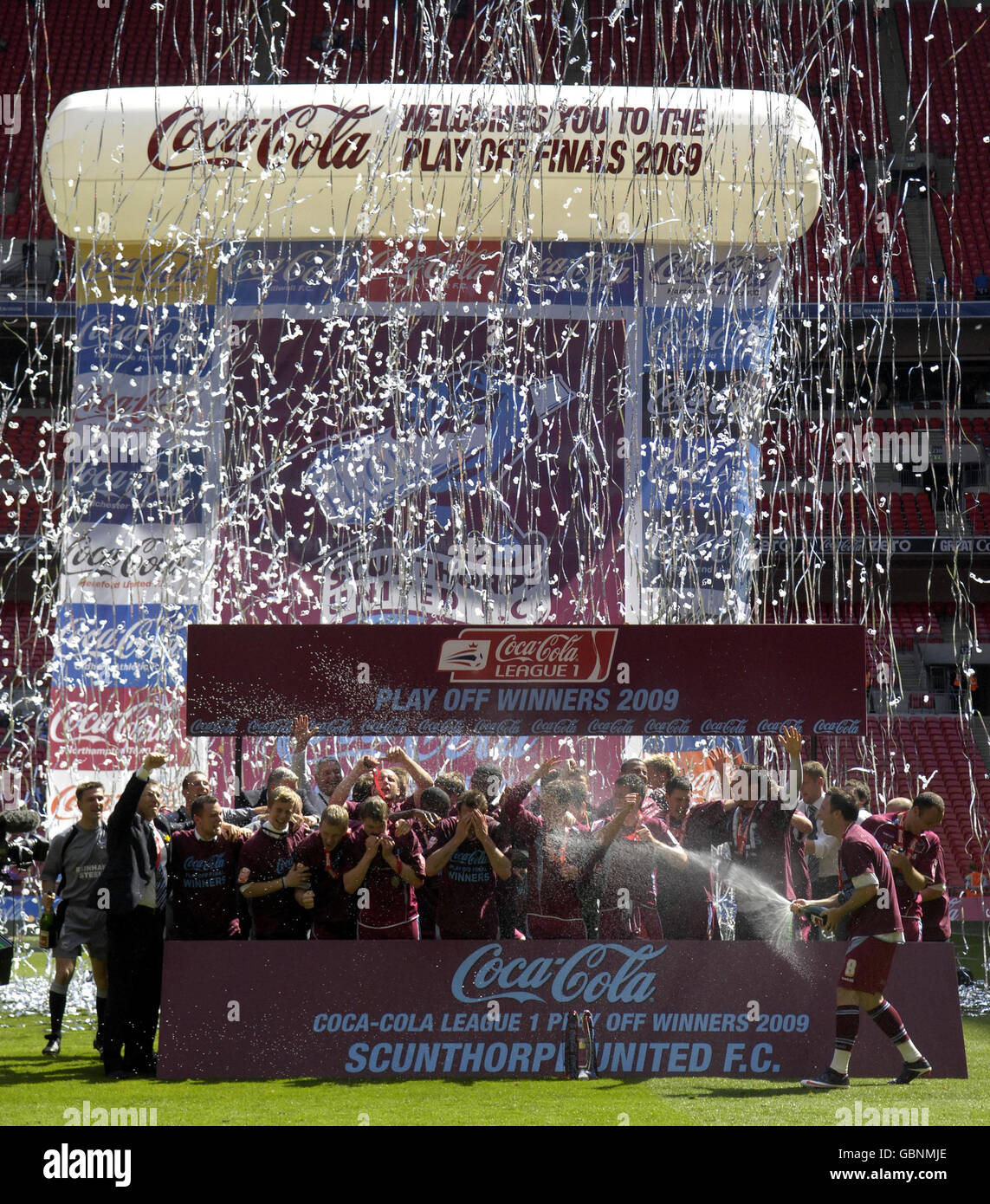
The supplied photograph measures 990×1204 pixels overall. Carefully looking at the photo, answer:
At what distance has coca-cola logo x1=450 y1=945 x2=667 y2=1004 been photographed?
594cm

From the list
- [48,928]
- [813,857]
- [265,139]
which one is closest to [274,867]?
[48,928]

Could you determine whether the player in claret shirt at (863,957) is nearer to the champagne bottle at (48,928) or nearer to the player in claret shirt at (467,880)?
the player in claret shirt at (467,880)

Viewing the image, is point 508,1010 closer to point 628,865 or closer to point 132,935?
point 628,865

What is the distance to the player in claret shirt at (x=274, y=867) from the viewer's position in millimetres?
6180

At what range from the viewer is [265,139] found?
9.72m

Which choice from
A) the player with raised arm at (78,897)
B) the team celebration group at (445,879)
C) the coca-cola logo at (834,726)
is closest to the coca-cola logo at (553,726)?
the team celebration group at (445,879)

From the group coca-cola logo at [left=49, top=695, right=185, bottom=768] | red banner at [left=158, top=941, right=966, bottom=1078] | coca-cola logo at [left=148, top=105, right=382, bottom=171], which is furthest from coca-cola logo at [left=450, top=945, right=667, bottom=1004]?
coca-cola logo at [left=148, top=105, right=382, bottom=171]

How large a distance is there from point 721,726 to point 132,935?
281 centimetres

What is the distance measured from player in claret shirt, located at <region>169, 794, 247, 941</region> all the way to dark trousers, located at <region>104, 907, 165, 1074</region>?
0.13 meters

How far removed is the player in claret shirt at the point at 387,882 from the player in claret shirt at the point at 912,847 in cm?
228

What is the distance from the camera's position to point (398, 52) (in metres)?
19.1

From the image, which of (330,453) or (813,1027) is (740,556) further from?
(813,1027)

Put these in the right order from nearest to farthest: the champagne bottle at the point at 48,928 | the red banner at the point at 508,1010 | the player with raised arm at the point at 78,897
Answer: the red banner at the point at 508,1010, the player with raised arm at the point at 78,897, the champagne bottle at the point at 48,928

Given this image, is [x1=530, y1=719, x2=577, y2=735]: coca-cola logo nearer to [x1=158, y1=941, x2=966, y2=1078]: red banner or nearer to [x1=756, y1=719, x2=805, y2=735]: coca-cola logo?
[x1=756, y1=719, x2=805, y2=735]: coca-cola logo
